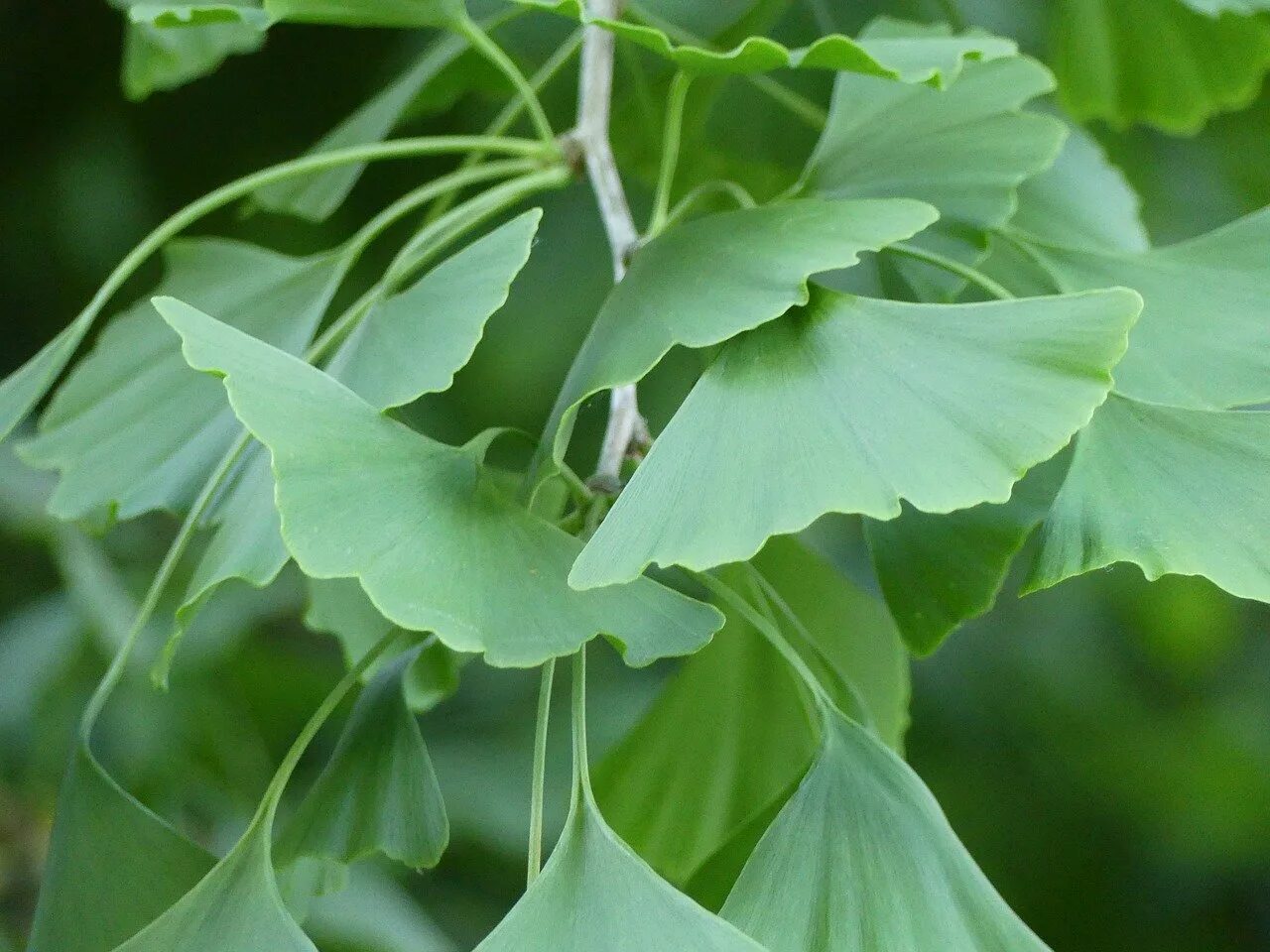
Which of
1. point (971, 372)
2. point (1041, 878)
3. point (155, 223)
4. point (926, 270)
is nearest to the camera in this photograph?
point (971, 372)

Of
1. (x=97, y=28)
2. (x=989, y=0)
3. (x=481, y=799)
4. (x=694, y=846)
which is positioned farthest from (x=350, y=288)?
(x=694, y=846)

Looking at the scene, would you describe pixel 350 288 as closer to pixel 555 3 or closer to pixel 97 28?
pixel 97 28

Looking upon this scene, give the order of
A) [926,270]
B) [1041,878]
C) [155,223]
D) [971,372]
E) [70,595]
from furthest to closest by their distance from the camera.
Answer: [1041,878] → [155,223] → [70,595] → [926,270] → [971,372]

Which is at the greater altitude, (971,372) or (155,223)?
(971,372)

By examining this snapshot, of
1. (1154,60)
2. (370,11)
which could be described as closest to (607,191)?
(370,11)

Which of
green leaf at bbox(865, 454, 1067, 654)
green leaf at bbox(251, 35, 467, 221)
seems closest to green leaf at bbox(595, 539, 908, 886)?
green leaf at bbox(865, 454, 1067, 654)

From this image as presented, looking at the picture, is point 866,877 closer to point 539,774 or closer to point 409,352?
point 539,774
